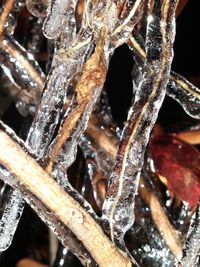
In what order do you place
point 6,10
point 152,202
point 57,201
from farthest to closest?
1. point 152,202
2. point 6,10
3. point 57,201

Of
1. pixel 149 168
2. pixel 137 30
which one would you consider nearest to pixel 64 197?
pixel 137 30

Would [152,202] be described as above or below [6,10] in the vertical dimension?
below

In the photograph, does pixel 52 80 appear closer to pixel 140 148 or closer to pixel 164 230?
pixel 140 148

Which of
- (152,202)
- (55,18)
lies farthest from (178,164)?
(55,18)

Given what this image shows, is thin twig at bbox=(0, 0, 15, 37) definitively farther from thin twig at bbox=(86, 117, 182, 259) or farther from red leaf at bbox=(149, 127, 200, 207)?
red leaf at bbox=(149, 127, 200, 207)

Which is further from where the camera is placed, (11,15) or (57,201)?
(11,15)

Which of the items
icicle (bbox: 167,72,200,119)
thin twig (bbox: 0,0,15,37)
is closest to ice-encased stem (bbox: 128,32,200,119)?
icicle (bbox: 167,72,200,119)

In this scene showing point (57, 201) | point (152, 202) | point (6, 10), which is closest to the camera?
point (57, 201)

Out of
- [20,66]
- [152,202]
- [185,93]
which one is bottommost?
[152,202]

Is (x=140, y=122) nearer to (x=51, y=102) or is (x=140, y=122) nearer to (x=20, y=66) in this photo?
(x=51, y=102)
